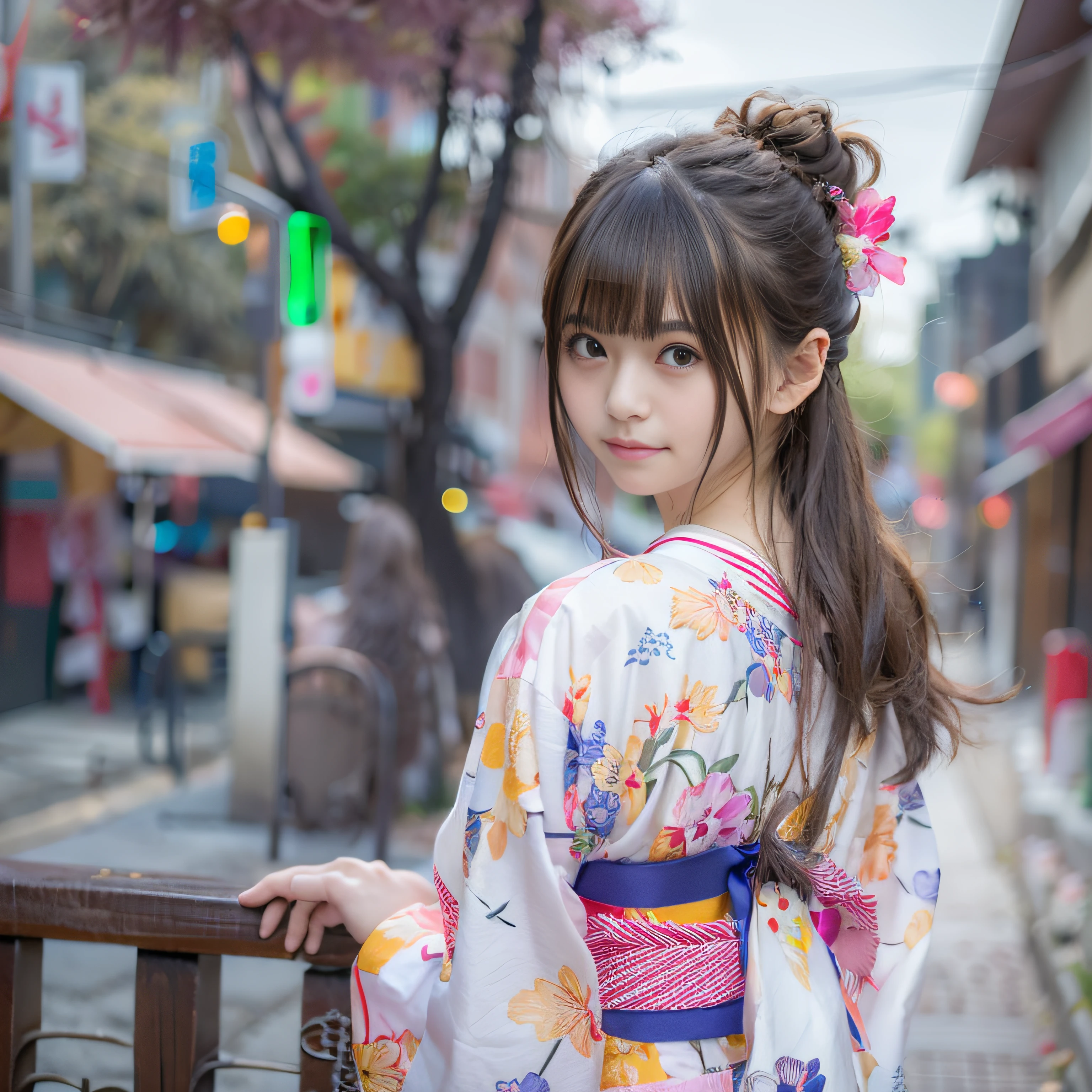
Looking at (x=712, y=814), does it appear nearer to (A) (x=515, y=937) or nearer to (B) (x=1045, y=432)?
(A) (x=515, y=937)

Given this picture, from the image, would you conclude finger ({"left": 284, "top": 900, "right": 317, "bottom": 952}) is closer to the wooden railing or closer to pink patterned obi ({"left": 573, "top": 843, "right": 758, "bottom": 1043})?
the wooden railing

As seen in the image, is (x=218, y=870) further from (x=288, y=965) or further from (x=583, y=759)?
(x=583, y=759)

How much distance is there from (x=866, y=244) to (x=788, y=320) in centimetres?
20

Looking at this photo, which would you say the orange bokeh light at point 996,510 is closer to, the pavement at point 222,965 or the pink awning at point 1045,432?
the pink awning at point 1045,432

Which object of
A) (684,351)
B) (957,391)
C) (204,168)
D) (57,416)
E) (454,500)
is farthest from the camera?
(957,391)

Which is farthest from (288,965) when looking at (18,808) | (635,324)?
(635,324)

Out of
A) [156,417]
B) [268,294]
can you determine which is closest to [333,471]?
[156,417]

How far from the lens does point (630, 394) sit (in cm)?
109

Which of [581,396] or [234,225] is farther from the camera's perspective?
[234,225]

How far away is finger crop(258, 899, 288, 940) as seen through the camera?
47.7 inches

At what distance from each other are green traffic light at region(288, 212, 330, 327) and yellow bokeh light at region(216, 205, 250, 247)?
0.25 metres

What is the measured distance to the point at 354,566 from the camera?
5.17m

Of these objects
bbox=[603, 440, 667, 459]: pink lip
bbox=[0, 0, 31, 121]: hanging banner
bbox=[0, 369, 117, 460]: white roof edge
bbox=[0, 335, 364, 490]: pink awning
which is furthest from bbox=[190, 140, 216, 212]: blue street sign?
bbox=[603, 440, 667, 459]: pink lip

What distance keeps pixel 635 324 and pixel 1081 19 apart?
4923 millimetres
